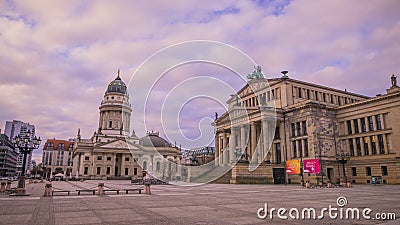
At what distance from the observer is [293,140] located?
6034 cm

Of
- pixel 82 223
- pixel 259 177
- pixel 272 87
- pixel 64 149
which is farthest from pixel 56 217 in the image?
pixel 64 149

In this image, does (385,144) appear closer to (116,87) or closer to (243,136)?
(243,136)

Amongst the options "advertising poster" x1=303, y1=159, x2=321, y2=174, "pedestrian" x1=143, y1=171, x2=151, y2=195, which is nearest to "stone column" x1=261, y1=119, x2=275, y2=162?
"advertising poster" x1=303, y1=159, x2=321, y2=174

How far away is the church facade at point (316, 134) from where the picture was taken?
50.5 m

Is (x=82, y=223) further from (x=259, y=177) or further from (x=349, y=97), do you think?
(x=349, y=97)

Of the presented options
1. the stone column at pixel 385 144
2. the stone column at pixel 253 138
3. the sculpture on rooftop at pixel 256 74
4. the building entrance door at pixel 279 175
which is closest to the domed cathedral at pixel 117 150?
the stone column at pixel 253 138

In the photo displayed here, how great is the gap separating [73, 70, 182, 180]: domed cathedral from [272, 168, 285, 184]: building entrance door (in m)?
48.5

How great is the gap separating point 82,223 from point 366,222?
11.2 meters

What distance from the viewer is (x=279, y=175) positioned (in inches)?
2255

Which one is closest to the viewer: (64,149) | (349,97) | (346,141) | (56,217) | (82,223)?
(82,223)

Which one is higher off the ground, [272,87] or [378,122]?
[272,87]

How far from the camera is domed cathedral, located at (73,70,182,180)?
11250 cm

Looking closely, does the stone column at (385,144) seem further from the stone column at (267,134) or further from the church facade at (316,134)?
the stone column at (267,134)

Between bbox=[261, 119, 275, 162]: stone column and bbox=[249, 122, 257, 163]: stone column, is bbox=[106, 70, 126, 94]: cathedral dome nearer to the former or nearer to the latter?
bbox=[249, 122, 257, 163]: stone column
